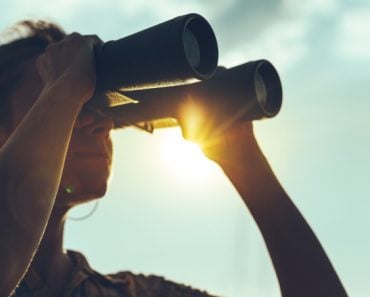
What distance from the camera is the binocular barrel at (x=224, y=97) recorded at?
57.9 inches

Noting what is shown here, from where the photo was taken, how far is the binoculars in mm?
1171

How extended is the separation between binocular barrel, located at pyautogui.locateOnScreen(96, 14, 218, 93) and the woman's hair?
15.2 inches

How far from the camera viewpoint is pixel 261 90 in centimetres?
150

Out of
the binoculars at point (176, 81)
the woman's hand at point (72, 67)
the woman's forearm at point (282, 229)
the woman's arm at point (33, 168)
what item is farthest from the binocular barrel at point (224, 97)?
the woman's arm at point (33, 168)

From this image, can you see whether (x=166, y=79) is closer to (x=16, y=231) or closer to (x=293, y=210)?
(x=16, y=231)

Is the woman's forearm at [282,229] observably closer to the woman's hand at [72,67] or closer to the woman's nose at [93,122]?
the woman's nose at [93,122]

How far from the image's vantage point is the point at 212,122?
1.57m

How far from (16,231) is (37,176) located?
9 centimetres

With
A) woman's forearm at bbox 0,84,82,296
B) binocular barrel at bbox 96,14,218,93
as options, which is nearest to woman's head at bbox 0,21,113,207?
binocular barrel at bbox 96,14,218,93

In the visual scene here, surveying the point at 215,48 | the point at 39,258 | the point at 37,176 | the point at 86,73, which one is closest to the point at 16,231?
the point at 37,176

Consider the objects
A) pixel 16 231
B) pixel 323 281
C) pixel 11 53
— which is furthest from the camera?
pixel 11 53

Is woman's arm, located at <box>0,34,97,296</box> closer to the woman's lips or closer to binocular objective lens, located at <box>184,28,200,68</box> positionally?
binocular objective lens, located at <box>184,28,200,68</box>

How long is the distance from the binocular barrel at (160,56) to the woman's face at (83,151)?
9.0 inches

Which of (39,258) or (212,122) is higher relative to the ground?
(212,122)
